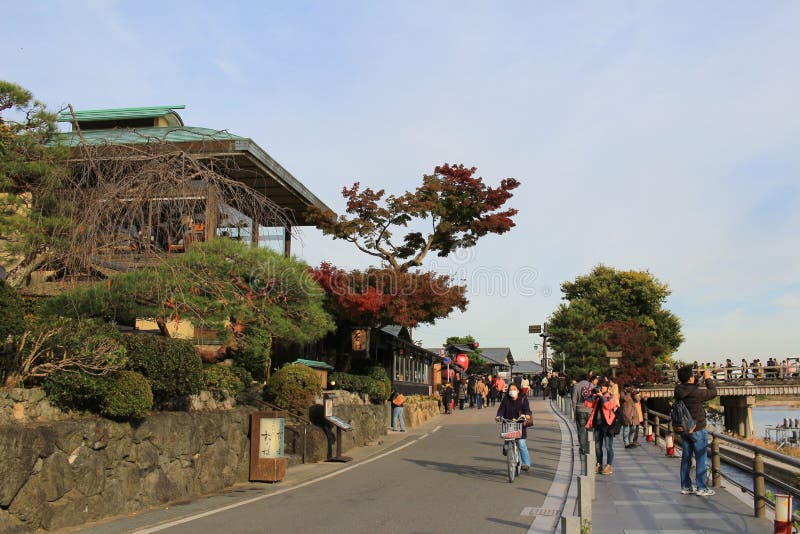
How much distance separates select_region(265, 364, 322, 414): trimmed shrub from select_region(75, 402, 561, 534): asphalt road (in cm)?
161

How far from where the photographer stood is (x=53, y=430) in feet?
30.3

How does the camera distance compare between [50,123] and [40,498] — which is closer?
[40,498]

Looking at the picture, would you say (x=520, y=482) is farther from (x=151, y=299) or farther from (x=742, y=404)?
(x=742, y=404)

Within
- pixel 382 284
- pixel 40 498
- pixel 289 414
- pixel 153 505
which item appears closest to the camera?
pixel 40 498

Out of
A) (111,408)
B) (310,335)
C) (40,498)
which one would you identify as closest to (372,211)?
(310,335)

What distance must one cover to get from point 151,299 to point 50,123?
4.13m

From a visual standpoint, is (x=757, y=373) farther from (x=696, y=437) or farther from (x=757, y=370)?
(x=696, y=437)

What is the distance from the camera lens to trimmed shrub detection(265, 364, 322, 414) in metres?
17.2

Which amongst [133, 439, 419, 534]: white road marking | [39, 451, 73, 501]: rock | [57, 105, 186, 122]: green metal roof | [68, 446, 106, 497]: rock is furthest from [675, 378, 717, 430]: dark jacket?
[57, 105, 186, 122]: green metal roof

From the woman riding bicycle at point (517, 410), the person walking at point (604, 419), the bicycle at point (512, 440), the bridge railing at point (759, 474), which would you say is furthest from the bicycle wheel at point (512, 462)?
the bridge railing at point (759, 474)

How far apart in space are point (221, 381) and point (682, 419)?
946cm

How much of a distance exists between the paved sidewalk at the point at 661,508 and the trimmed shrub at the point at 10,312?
8745 millimetres

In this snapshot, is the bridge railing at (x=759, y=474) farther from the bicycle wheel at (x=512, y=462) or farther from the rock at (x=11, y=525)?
the rock at (x=11, y=525)

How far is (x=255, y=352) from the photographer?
17.4m
